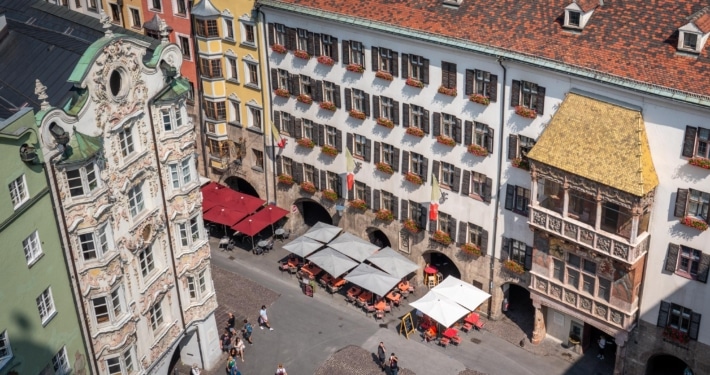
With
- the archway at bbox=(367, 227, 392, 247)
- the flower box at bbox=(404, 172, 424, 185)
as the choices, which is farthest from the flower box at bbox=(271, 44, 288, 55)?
the archway at bbox=(367, 227, 392, 247)

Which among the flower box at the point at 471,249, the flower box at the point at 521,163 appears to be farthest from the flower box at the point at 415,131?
the flower box at the point at 471,249

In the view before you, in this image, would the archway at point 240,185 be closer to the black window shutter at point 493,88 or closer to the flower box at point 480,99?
the flower box at point 480,99

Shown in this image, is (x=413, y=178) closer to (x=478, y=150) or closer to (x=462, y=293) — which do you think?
(x=478, y=150)

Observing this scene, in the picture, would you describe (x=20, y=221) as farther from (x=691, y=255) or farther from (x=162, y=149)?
(x=691, y=255)

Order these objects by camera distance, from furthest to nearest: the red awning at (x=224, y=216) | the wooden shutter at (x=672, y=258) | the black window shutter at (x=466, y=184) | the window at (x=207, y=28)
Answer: the red awning at (x=224, y=216) → the window at (x=207, y=28) → the black window shutter at (x=466, y=184) → the wooden shutter at (x=672, y=258)

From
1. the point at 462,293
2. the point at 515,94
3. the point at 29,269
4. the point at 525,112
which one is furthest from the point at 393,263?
the point at 29,269

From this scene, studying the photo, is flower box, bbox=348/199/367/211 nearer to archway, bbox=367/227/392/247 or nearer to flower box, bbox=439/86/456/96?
archway, bbox=367/227/392/247

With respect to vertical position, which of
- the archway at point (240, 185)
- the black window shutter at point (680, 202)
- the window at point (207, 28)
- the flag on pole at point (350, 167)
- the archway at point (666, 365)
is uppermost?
the window at point (207, 28)
